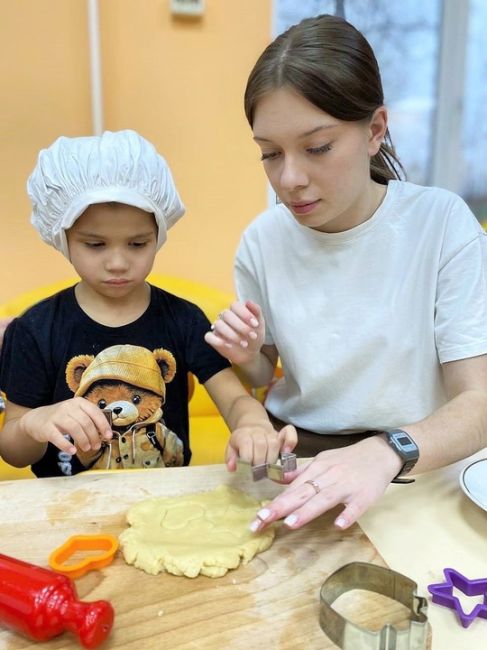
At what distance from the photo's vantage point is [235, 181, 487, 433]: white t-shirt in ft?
3.66

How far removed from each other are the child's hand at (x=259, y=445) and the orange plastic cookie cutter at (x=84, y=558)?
207 mm

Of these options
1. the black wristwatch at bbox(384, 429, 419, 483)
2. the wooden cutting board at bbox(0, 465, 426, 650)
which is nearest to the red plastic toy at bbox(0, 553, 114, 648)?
the wooden cutting board at bbox(0, 465, 426, 650)

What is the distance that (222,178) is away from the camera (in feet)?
6.68

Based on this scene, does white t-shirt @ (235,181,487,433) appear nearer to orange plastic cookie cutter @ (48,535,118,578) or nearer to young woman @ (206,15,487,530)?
young woman @ (206,15,487,530)

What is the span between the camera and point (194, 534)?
807 millimetres

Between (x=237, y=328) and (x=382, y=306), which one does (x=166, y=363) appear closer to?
(x=237, y=328)

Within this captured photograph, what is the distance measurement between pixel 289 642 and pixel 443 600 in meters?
0.19

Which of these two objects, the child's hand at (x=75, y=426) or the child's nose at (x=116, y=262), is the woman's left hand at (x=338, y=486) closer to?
the child's hand at (x=75, y=426)

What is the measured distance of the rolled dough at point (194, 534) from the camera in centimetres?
73

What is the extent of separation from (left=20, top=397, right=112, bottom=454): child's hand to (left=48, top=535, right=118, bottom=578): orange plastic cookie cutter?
151mm

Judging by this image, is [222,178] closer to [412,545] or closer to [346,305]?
[346,305]

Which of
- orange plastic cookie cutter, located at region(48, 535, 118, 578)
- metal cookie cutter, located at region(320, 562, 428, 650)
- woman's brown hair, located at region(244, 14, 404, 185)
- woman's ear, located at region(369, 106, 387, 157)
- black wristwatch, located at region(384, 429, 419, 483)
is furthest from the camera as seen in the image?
woman's ear, located at region(369, 106, 387, 157)

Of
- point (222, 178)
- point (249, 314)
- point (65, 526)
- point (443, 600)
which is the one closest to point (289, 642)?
point (443, 600)

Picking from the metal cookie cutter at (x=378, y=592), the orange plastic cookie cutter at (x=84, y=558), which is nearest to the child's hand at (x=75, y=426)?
the orange plastic cookie cutter at (x=84, y=558)
